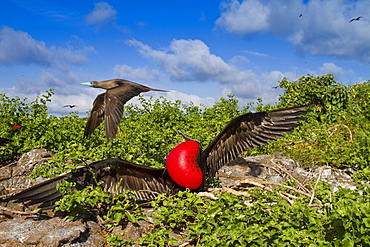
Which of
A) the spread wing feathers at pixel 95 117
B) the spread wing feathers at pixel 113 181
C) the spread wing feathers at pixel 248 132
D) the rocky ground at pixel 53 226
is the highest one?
the spread wing feathers at pixel 95 117

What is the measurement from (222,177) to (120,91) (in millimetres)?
1570

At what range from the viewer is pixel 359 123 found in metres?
6.41

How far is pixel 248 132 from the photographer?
3.15m

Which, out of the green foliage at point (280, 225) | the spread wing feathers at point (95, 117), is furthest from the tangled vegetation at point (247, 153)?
the spread wing feathers at point (95, 117)

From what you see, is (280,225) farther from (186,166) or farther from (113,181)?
(113,181)

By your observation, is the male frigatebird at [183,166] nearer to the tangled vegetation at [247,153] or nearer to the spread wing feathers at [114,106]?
the tangled vegetation at [247,153]

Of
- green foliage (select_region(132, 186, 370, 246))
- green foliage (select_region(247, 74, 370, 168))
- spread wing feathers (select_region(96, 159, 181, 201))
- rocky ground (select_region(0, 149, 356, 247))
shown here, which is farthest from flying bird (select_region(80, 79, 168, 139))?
green foliage (select_region(247, 74, 370, 168))

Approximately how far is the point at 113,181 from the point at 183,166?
0.60 metres

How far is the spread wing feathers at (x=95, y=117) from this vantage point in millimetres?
4407

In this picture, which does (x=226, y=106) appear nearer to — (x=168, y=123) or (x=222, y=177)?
(x=168, y=123)

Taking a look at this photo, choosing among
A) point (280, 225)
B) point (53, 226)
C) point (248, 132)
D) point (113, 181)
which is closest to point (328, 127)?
point (248, 132)

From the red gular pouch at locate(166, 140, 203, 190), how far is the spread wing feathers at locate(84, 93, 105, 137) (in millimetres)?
1863

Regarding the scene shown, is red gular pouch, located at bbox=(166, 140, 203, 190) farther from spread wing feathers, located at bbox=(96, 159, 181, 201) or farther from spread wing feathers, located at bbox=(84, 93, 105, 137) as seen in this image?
spread wing feathers, located at bbox=(84, 93, 105, 137)

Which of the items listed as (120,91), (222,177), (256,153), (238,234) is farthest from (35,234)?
(256,153)
